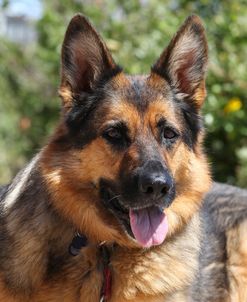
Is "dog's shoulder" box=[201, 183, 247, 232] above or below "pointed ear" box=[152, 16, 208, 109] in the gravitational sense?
below

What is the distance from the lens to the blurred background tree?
8125 millimetres

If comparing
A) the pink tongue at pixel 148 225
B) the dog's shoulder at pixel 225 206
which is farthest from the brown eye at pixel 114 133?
the dog's shoulder at pixel 225 206

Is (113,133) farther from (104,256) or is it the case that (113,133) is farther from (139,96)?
(104,256)

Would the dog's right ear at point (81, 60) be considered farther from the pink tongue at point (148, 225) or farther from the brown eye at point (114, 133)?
the pink tongue at point (148, 225)

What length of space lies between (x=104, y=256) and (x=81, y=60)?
1401 mm

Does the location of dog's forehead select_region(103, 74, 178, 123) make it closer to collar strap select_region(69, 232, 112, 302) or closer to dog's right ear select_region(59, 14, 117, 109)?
dog's right ear select_region(59, 14, 117, 109)

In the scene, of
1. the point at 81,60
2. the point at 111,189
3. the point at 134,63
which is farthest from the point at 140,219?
the point at 134,63

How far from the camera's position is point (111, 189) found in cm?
421

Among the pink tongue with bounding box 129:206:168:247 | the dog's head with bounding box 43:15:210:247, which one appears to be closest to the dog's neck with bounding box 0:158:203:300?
the dog's head with bounding box 43:15:210:247

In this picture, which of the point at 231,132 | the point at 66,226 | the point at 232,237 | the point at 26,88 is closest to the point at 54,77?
the point at 26,88

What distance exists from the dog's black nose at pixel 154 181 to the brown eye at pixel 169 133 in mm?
432

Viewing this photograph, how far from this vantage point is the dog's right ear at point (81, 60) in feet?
14.4

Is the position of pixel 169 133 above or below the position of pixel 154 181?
above

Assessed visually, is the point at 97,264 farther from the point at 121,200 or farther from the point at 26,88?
the point at 26,88
